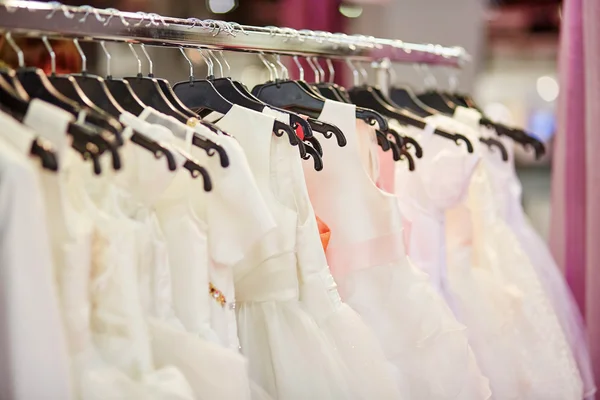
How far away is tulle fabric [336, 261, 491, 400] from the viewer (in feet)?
4.22

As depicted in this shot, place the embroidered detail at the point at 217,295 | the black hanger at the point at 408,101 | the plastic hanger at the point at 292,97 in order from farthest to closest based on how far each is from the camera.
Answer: the black hanger at the point at 408,101 < the plastic hanger at the point at 292,97 < the embroidered detail at the point at 217,295

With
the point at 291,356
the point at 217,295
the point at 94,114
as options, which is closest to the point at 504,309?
the point at 291,356

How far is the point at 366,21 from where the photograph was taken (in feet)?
11.5

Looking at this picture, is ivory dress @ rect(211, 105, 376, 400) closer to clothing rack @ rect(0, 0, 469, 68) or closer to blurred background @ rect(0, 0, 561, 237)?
clothing rack @ rect(0, 0, 469, 68)

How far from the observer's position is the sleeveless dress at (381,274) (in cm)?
130

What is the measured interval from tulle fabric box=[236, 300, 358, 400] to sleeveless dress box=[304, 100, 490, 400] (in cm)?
17

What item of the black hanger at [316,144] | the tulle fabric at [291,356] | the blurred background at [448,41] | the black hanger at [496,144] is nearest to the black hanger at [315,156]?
the black hanger at [316,144]

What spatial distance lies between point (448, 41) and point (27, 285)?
2862 millimetres

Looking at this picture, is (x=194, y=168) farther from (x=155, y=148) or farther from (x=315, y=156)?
(x=315, y=156)

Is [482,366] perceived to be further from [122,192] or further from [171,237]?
[122,192]

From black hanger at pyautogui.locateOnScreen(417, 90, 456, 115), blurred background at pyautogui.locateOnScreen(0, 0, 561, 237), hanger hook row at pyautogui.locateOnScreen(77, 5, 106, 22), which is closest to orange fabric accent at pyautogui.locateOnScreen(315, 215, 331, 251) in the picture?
hanger hook row at pyautogui.locateOnScreen(77, 5, 106, 22)

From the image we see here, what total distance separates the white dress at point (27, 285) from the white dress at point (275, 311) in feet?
1.21

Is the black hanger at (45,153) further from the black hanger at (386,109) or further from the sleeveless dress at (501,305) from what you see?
the sleeveless dress at (501,305)

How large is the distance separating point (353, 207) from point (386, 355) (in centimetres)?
28
